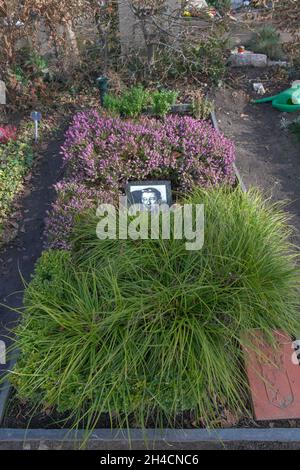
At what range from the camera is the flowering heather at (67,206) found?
11.7 ft

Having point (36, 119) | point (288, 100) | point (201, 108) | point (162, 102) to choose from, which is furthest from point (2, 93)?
point (288, 100)

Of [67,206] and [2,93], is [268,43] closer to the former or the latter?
[2,93]

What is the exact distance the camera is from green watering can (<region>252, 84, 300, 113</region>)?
5984mm

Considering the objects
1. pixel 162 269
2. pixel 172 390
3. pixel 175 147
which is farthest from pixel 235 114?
pixel 172 390

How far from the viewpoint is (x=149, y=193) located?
4.01 metres

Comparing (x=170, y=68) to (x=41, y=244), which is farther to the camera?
(x=170, y=68)

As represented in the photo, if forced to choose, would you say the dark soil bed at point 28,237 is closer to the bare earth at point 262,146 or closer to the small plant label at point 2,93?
the small plant label at point 2,93

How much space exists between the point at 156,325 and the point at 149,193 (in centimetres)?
171

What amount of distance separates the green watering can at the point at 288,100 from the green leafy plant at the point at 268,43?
5.29 feet

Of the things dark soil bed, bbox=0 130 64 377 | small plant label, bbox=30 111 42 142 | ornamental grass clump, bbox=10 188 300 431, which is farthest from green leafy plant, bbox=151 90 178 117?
ornamental grass clump, bbox=10 188 300 431

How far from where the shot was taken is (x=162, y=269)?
9.52 feet
